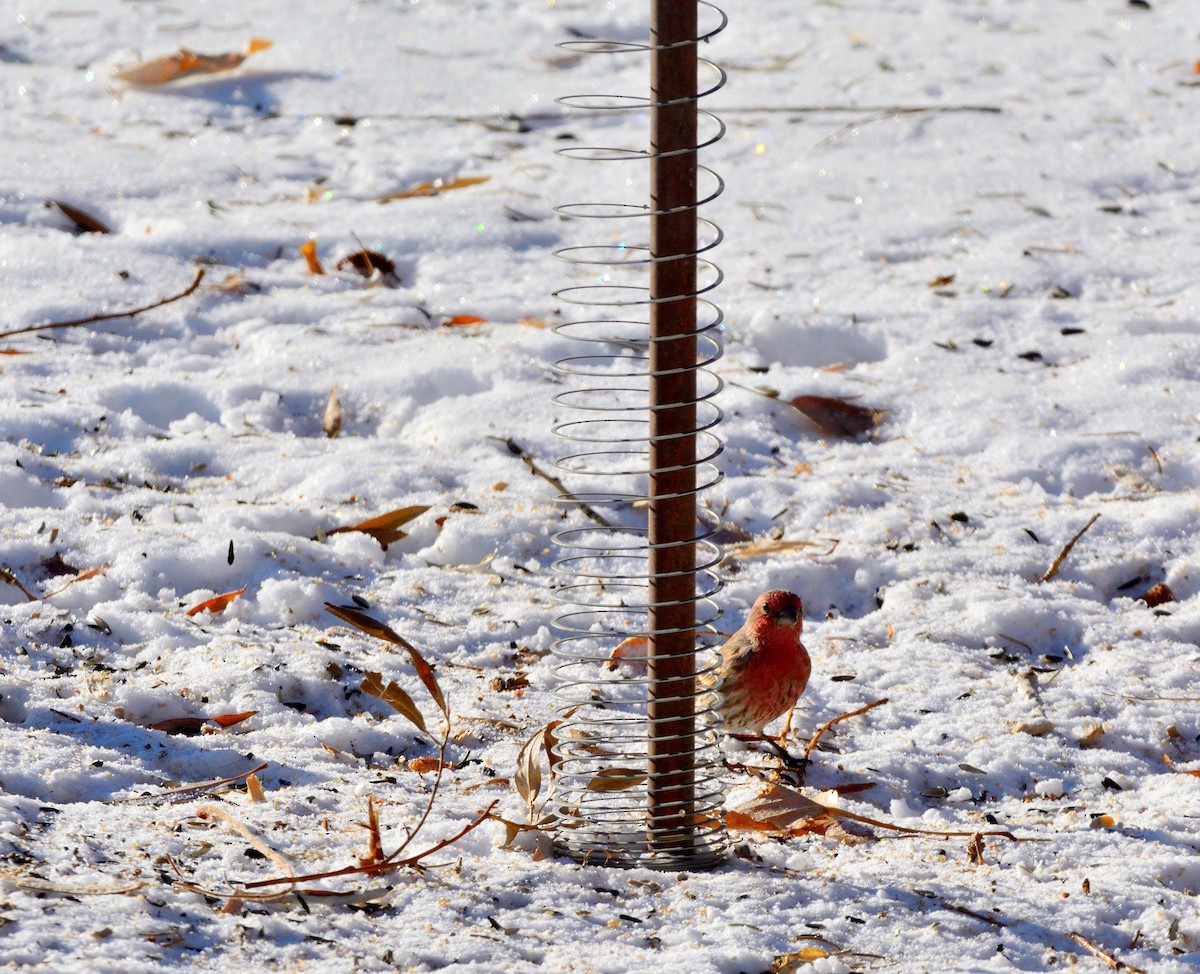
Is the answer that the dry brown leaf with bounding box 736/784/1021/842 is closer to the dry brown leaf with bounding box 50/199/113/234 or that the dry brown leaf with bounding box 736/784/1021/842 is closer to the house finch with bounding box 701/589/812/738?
the house finch with bounding box 701/589/812/738

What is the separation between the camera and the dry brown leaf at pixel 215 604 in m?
3.79

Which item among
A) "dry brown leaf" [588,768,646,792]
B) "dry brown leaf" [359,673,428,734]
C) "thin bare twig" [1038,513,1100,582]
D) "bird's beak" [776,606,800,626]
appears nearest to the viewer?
"dry brown leaf" [359,673,428,734]

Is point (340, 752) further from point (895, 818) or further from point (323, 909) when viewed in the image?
point (895, 818)

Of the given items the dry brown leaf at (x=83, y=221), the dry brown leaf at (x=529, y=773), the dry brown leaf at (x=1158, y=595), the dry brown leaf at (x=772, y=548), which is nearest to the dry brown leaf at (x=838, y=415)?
the dry brown leaf at (x=772, y=548)

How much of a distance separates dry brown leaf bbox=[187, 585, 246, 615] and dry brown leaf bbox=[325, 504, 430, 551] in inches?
19.0

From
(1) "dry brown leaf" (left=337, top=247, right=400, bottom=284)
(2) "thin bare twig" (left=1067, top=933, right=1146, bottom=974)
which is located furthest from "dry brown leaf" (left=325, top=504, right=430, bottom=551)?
(2) "thin bare twig" (left=1067, top=933, right=1146, bottom=974)

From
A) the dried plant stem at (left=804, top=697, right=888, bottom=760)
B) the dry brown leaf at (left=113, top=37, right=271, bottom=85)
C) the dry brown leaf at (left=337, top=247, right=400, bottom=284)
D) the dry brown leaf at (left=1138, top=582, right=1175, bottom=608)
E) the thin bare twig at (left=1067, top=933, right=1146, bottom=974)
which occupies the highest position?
the dry brown leaf at (left=113, top=37, right=271, bottom=85)

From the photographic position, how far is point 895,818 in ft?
10.4

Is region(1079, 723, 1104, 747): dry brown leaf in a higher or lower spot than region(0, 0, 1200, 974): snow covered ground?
lower

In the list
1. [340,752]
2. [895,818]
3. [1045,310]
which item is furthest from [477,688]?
[1045,310]

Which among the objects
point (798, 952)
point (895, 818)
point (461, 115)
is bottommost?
point (895, 818)

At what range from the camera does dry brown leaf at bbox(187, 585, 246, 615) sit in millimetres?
3785

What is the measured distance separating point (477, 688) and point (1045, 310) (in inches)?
125

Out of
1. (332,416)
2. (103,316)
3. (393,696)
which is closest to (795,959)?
(393,696)
